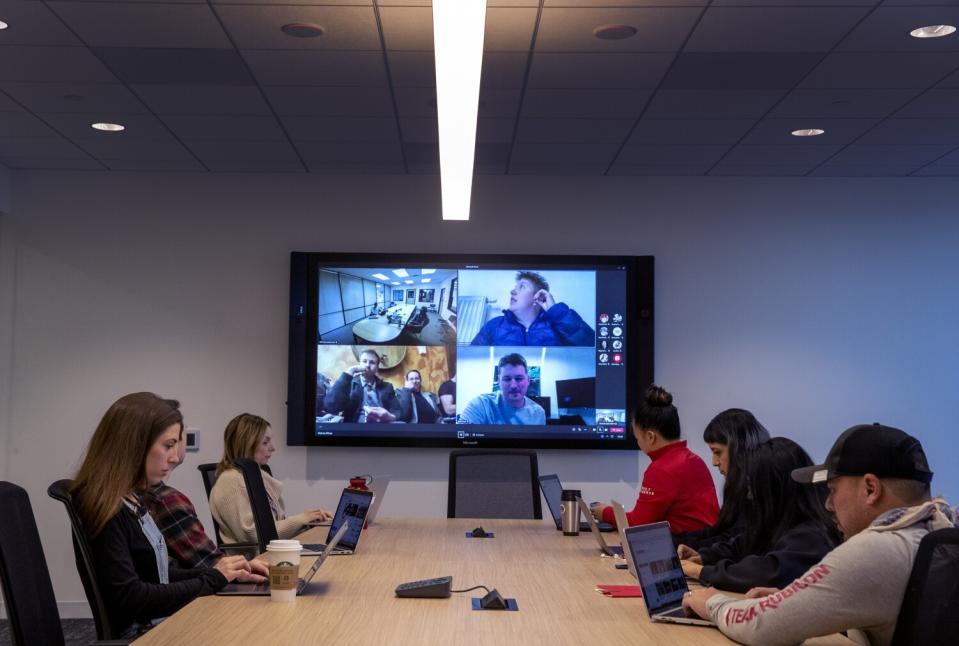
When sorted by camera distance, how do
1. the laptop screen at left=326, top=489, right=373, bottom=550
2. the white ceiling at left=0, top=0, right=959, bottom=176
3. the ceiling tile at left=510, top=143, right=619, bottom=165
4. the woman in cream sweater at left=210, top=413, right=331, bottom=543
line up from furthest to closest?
the ceiling tile at left=510, top=143, right=619, bottom=165
the woman in cream sweater at left=210, top=413, right=331, bottom=543
the white ceiling at left=0, top=0, right=959, bottom=176
the laptop screen at left=326, top=489, right=373, bottom=550

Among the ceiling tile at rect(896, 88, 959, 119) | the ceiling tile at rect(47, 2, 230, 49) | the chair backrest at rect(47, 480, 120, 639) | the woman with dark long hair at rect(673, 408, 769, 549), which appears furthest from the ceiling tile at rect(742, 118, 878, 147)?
the chair backrest at rect(47, 480, 120, 639)

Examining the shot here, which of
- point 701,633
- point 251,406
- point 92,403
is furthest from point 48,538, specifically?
point 701,633

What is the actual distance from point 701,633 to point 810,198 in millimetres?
5047

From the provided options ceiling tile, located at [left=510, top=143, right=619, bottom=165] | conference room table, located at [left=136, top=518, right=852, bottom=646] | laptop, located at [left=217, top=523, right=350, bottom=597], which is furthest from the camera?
ceiling tile, located at [left=510, top=143, right=619, bottom=165]

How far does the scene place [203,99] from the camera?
5191 millimetres

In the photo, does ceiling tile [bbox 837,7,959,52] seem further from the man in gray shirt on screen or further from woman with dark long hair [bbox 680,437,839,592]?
the man in gray shirt on screen

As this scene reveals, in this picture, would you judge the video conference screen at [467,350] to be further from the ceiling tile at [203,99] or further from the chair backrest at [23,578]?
the chair backrest at [23,578]

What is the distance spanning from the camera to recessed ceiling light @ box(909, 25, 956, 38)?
13.5 ft

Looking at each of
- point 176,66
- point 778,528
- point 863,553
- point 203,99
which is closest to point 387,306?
point 203,99

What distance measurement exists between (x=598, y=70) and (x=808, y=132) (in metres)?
1.69

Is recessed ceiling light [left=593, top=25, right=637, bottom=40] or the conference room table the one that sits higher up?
recessed ceiling light [left=593, top=25, right=637, bottom=40]

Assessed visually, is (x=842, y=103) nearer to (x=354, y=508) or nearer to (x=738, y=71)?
(x=738, y=71)

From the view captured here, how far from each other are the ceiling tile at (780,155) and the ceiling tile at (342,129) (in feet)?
6.99

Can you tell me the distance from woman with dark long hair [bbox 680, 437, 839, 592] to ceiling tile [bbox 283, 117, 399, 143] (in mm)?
3308
